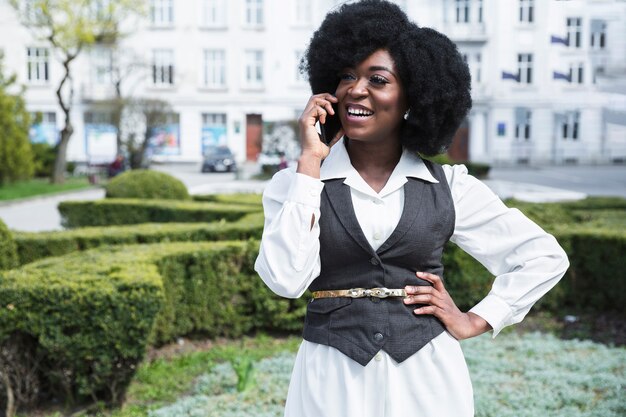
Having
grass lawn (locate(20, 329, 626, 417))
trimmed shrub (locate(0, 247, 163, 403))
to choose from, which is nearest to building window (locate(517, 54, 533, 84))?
grass lawn (locate(20, 329, 626, 417))

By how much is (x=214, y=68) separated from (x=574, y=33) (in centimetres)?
1718

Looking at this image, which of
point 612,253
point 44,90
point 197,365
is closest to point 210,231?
point 197,365

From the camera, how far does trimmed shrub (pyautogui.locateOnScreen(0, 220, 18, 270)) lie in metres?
6.82

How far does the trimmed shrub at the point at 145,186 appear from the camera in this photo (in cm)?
1239

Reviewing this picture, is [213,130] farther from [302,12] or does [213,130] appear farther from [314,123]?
[314,123]

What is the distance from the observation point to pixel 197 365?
559 cm

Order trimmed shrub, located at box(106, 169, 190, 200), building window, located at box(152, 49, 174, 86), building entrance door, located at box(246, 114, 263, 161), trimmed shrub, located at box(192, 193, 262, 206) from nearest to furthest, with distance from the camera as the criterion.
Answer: trimmed shrub, located at box(192, 193, 262, 206) < trimmed shrub, located at box(106, 169, 190, 200) < building window, located at box(152, 49, 174, 86) < building entrance door, located at box(246, 114, 263, 161)

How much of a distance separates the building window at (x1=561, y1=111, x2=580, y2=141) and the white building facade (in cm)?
5

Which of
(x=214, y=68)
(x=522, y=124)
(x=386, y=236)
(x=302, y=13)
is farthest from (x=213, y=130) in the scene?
(x=386, y=236)

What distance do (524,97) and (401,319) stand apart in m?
37.3

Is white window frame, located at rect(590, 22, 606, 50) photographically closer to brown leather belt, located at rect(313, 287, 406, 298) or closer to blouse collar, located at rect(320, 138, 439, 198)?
blouse collar, located at rect(320, 138, 439, 198)

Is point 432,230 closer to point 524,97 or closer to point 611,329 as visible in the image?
point 611,329

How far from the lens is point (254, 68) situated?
125 feet

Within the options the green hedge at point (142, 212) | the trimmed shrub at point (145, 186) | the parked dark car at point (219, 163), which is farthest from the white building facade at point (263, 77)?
the green hedge at point (142, 212)
